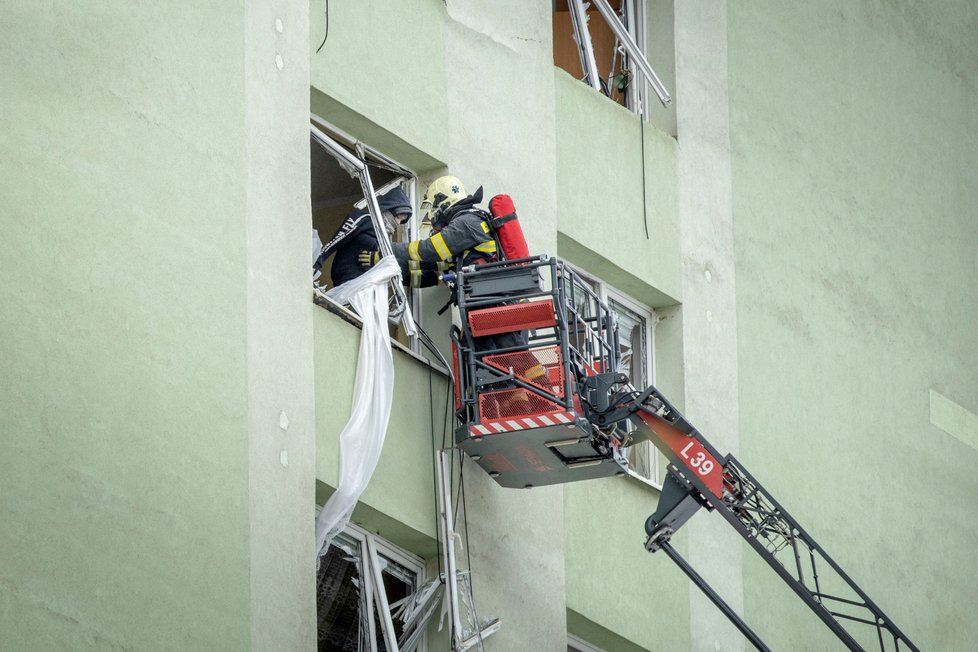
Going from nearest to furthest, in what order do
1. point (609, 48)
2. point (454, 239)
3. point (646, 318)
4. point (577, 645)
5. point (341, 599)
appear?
1. point (341, 599)
2. point (454, 239)
3. point (577, 645)
4. point (646, 318)
5. point (609, 48)

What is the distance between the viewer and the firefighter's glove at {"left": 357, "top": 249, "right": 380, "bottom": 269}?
48.1 ft

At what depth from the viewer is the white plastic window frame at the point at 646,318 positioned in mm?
17469

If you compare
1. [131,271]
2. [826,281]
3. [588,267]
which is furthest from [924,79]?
[131,271]

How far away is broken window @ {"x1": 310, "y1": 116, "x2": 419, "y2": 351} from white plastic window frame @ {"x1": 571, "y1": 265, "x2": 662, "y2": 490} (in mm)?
2090

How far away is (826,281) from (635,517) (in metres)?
4.63

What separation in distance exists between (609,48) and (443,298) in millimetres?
4960

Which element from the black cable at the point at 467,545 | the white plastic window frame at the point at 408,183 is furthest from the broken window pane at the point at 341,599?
the white plastic window frame at the point at 408,183

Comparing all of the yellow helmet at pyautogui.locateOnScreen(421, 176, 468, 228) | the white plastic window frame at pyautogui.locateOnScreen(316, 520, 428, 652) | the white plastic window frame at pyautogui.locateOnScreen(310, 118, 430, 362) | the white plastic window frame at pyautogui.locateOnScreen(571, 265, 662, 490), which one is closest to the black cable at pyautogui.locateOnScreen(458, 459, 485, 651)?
the white plastic window frame at pyautogui.locateOnScreen(316, 520, 428, 652)

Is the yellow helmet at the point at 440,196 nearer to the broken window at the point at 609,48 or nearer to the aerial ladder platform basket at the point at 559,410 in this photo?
the aerial ladder platform basket at the point at 559,410

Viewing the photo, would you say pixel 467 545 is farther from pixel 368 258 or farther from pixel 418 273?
pixel 368 258

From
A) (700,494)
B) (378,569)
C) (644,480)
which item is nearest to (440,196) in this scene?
(378,569)

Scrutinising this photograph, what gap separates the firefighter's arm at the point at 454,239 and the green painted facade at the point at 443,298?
0.76m

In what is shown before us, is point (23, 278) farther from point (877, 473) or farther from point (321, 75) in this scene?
point (877, 473)

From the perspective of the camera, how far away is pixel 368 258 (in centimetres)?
1466
